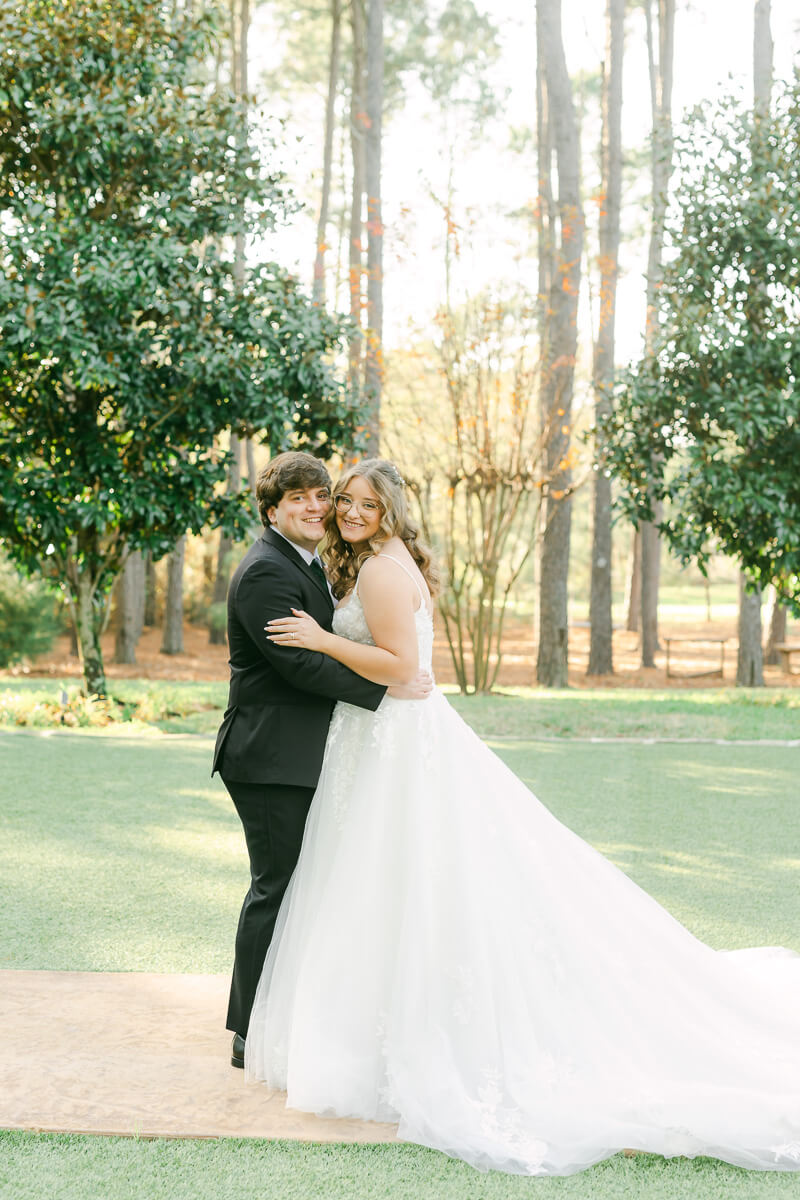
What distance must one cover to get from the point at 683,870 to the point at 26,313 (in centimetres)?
659

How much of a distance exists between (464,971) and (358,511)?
4.42ft

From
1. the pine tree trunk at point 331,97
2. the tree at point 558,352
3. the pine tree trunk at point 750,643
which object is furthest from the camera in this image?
the pine tree trunk at point 331,97

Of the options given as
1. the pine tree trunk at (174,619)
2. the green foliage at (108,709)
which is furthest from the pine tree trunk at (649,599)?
the green foliage at (108,709)

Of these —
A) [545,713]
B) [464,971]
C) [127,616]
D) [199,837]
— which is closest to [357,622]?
[464,971]

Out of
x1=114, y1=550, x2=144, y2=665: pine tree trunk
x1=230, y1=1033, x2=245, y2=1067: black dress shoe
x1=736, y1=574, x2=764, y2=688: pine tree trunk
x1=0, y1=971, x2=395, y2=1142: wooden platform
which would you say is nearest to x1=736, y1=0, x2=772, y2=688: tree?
x1=736, y1=574, x2=764, y2=688: pine tree trunk

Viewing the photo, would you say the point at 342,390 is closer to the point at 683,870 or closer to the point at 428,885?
the point at 683,870

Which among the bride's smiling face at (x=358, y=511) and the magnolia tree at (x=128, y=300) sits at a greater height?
the magnolia tree at (x=128, y=300)

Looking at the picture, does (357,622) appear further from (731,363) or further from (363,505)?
(731,363)

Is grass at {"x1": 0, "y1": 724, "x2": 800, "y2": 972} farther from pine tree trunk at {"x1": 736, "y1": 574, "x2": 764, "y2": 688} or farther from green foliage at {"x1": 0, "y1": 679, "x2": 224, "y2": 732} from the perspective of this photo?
pine tree trunk at {"x1": 736, "y1": 574, "x2": 764, "y2": 688}

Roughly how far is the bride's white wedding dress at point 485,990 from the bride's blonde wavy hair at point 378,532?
14 centimetres

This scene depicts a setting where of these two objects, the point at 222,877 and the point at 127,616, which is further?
the point at 127,616

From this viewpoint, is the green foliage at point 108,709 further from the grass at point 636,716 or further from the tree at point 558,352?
the tree at point 558,352

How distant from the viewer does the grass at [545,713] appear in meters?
9.94

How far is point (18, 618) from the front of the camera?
18.0 metres
